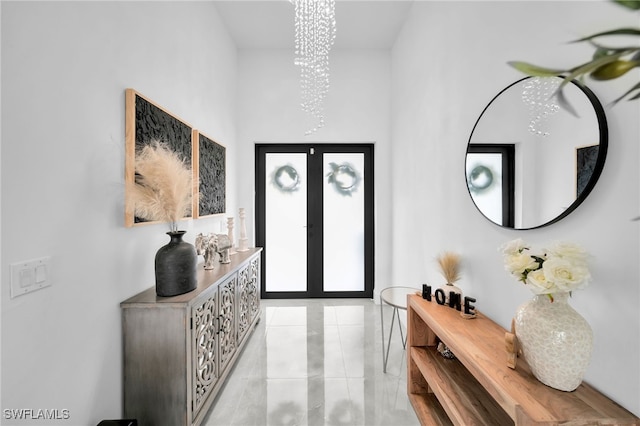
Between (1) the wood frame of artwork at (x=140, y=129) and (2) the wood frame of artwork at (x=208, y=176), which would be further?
(2) the wood frame of artwork at (x=208, y=176)

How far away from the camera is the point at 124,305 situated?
5.22ft

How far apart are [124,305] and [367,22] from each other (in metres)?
3.51

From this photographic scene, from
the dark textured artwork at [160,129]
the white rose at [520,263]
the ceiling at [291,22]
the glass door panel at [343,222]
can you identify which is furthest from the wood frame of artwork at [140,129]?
the glass door panel at [343,222]

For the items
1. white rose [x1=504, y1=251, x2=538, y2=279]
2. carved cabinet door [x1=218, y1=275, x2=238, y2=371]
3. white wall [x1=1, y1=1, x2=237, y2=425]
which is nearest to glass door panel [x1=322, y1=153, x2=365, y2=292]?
carved cabinet door [x1=218, y1=275, x2=238, y2=371]

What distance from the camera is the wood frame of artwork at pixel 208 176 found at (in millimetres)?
2549

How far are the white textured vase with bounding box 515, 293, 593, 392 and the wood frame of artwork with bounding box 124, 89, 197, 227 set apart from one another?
1.96m

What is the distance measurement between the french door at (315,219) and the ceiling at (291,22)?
1255 mm

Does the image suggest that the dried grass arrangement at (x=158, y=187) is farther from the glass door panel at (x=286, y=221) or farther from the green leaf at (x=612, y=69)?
the glass door panel at (x=286, y=221)

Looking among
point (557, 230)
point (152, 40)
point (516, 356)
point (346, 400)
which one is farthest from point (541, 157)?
point (152, 40)

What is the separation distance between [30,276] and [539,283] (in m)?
1.86

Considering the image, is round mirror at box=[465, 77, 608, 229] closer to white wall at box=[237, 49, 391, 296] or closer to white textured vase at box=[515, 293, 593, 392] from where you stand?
white textured vase at box=[515, 293, 593, 392]

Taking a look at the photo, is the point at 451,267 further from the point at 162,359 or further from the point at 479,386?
the point at 162,359

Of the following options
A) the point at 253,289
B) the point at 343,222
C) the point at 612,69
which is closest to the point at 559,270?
the point at 612,69

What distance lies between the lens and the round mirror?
3.68 feet
